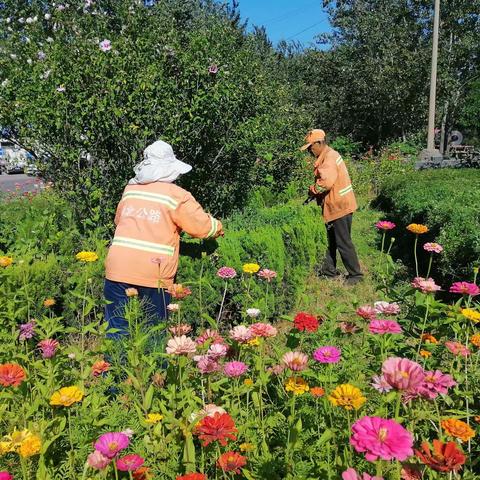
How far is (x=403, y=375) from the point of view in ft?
3.67

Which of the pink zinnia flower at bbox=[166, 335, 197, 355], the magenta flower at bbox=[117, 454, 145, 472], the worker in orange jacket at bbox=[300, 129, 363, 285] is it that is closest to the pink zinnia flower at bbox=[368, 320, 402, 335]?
the pink zinnia flower at bbox=[166, 335, 197, 355]

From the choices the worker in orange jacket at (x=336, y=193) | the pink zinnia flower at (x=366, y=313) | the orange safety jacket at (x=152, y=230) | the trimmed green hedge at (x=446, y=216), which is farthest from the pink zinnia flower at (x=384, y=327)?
the worker in orange jacket at (x=336, y=193)

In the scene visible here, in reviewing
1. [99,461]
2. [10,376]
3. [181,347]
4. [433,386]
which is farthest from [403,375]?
[10,376]

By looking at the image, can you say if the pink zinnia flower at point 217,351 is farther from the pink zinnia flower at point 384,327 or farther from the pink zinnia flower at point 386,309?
the pink zinnia flower at point 386,309

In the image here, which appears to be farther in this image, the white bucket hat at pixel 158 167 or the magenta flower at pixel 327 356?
the white bucket hat at pixel 158 167

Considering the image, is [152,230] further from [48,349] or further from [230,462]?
[230,462]

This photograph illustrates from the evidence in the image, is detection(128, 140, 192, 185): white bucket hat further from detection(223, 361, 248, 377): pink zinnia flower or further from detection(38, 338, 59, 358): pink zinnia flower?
detection(223, 361, 248, 377): pink zinnia flower

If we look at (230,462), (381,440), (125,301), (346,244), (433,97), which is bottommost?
(346,244)

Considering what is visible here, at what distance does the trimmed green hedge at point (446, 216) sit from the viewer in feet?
16.4

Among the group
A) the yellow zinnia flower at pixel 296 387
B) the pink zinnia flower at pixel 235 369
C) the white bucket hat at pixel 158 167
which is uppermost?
the white bucket hat at pixel 158 167

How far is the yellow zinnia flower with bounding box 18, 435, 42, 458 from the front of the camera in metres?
1.22

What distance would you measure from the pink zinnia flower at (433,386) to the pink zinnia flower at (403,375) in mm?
188

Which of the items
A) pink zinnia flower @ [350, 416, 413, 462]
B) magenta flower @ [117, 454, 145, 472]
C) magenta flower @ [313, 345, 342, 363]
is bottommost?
magenta flower @ [117, 454, 145, 472]

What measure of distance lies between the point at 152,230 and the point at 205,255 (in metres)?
0.35
